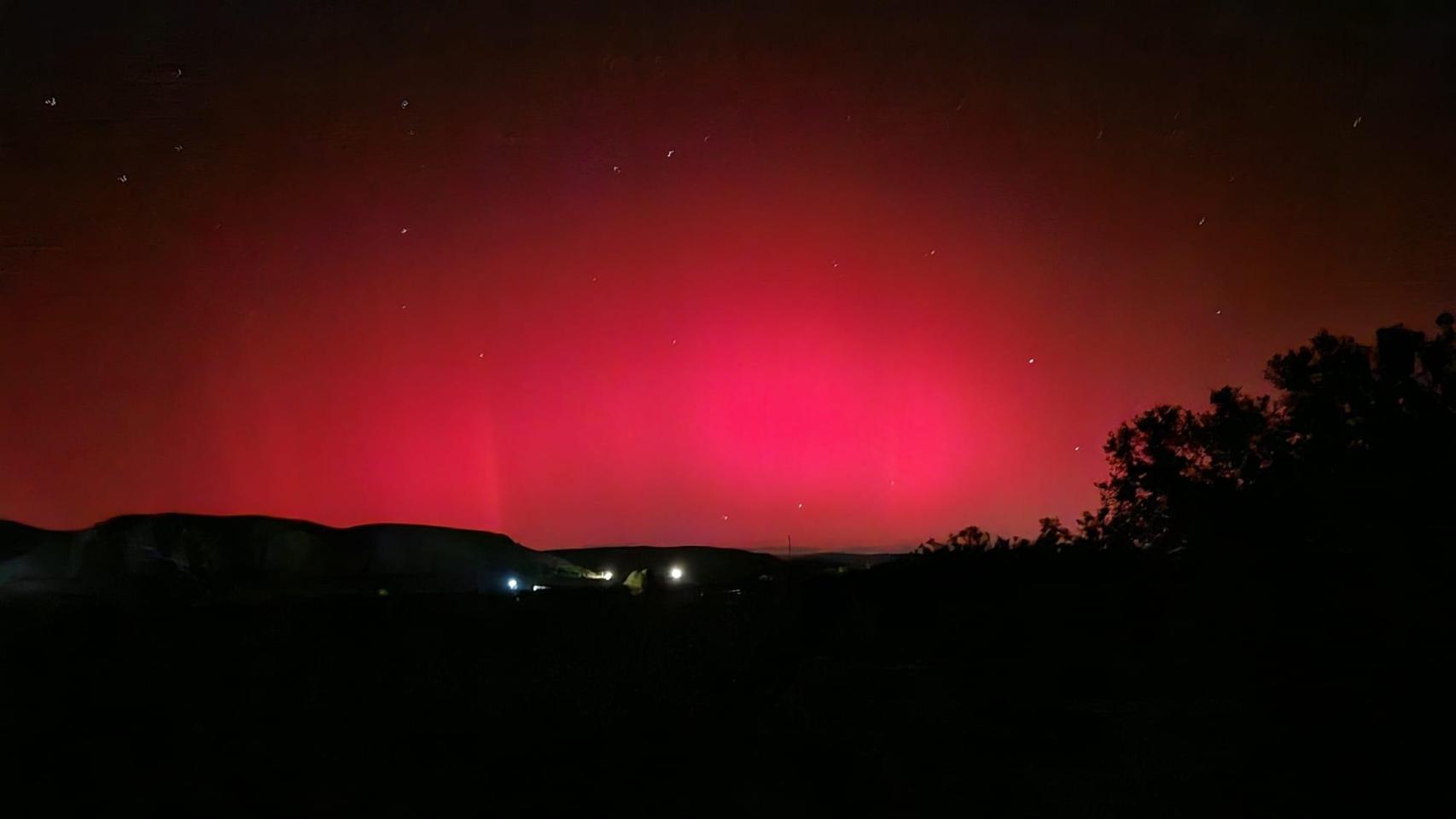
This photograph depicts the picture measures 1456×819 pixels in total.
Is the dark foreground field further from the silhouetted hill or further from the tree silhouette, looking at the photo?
the silhouetted hill

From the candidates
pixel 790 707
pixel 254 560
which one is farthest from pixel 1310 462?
pixel 254 560

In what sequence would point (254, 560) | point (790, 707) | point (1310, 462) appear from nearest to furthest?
point (790, 707), point (1310, 462), point (254, 560)

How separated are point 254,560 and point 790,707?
107m

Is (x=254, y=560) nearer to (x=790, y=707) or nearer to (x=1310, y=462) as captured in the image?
(x=1310, y=462)

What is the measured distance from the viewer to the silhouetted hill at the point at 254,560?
64.1 metres

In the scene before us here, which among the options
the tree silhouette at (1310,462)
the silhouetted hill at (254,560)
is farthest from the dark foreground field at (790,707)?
the silhouetted hill at (254,560)

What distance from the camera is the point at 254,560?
109375 mm

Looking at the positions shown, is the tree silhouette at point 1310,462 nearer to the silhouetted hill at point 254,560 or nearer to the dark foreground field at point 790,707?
the dark foreground field at point 790,707

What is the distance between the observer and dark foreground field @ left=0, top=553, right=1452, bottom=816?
823cm

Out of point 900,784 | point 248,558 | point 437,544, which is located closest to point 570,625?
point 900,784

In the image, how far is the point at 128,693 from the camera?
44.5 ft

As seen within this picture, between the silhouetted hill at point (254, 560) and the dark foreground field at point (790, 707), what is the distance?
112ft

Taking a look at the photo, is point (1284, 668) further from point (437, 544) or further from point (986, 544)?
point (437, 544)

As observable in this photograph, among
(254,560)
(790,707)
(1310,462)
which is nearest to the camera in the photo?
(790,707)
